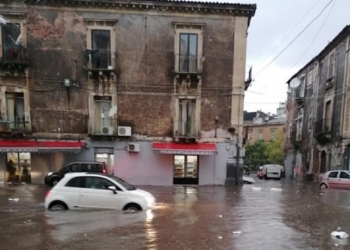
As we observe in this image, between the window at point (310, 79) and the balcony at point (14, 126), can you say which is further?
the window at point (310, 79)

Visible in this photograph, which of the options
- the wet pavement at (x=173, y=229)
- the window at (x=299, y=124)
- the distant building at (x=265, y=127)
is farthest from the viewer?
the distant building at (x=265, y=127)

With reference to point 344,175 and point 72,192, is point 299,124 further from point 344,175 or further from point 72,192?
point 72,192

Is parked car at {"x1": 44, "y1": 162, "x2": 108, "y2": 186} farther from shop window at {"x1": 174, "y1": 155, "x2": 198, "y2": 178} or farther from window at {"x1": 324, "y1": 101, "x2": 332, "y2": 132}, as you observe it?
window at {"x1": 324, "y1": 101, "x2": 332, "y2": 132}

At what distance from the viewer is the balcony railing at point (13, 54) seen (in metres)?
19.3

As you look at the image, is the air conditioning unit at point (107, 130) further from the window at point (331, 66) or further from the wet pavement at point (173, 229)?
the window at point (331, 66)

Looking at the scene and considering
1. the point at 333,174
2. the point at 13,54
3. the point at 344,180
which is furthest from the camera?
the point at 333,174

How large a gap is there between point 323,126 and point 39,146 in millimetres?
22299

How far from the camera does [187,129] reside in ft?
65.9

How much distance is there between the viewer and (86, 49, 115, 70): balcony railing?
19594mm

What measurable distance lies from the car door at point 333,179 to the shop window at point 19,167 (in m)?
19.9

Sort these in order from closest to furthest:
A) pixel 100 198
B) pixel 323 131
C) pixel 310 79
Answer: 1. pixel 100 198
2. pixel 323 131
3. pixel 310 79

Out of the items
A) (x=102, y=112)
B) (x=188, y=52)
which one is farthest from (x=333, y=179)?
(x=102, y=112)

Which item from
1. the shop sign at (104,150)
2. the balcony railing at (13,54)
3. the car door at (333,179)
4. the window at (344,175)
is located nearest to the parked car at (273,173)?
the car door at (333,179)

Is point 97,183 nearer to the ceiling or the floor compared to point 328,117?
nearer to the floor
